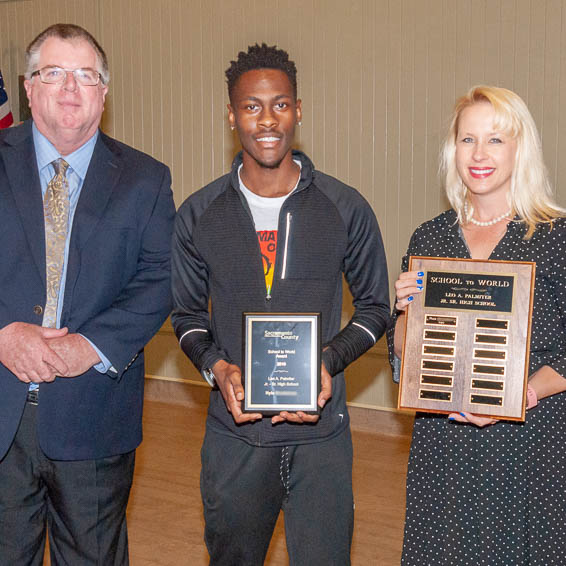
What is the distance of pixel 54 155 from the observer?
2.40 meters

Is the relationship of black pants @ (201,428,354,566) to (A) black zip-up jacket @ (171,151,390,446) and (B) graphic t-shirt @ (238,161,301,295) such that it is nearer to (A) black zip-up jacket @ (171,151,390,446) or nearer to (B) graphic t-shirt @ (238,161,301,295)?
(A) black zip-up jacket @ (171,151,390,446)

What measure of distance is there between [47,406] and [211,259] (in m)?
0.64

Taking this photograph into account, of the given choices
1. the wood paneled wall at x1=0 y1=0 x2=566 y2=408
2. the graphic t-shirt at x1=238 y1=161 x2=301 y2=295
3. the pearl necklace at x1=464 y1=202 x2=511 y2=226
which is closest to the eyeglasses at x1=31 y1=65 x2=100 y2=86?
the graphic t-shirt at x1=238 y1=161 x2=301 y2=295

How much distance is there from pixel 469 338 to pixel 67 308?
45.6 inches

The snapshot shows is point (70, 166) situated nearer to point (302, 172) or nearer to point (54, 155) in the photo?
point (54, 155)

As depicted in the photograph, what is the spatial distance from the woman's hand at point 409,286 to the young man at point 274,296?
16 cm

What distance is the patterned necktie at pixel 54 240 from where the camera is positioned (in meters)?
2.33

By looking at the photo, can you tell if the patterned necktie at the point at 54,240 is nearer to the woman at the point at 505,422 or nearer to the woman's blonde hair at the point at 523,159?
the woman at the point at 505,422

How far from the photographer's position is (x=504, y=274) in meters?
2.12

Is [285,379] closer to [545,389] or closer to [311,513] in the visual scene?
[311,513]

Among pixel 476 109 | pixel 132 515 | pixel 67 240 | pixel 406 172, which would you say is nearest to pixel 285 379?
pixel 67 240

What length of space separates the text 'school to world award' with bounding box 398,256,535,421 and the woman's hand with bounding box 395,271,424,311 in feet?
0.05

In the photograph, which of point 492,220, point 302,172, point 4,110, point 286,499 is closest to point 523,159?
point 492,220

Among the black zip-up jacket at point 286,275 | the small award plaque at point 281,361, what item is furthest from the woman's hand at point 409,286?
the small award plaque at point 281,361
